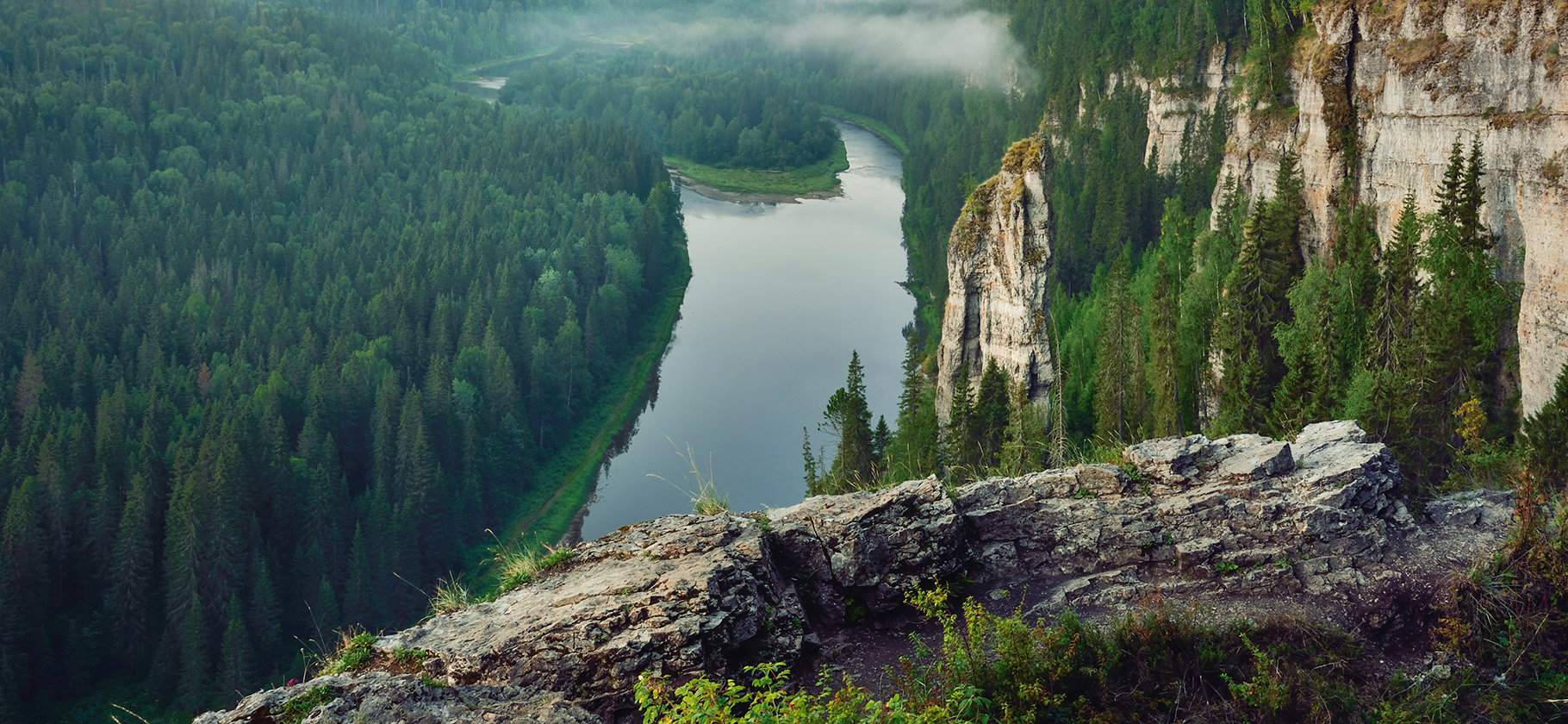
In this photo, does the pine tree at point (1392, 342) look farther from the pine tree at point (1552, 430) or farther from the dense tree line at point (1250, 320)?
the pine tree at point (1552, 430)

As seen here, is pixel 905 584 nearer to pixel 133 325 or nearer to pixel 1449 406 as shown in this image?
pixel 1449 406

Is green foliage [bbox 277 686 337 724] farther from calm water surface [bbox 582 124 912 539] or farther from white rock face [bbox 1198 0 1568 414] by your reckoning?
calm water surface [bbox 582 124 912 539]

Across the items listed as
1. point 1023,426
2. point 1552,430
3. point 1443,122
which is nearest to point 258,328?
point 1023,426

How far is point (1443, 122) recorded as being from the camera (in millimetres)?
33906

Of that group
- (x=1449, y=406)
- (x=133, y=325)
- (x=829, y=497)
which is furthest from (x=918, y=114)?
(x=829, y=497)

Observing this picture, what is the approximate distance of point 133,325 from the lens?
71438 millimetres

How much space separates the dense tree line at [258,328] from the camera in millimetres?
48219

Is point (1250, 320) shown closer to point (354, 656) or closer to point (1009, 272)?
point (1009, 272)

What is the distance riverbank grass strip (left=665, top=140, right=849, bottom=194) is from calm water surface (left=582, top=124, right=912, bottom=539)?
716 cm

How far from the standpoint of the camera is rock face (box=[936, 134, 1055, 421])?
140ft

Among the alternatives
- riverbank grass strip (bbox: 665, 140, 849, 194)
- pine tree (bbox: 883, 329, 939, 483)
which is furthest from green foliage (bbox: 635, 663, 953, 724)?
riverbank grass strip (bbox: 665, 140, 849, 194)

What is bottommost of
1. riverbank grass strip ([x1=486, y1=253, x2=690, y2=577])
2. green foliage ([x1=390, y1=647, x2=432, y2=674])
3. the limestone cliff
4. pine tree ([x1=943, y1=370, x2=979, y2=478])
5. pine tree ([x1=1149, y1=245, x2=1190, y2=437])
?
riverbank grass strip ([x1=486, y1=253, x2=690, y2=577])

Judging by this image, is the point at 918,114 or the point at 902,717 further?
the point at 918,114

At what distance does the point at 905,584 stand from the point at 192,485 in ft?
144
